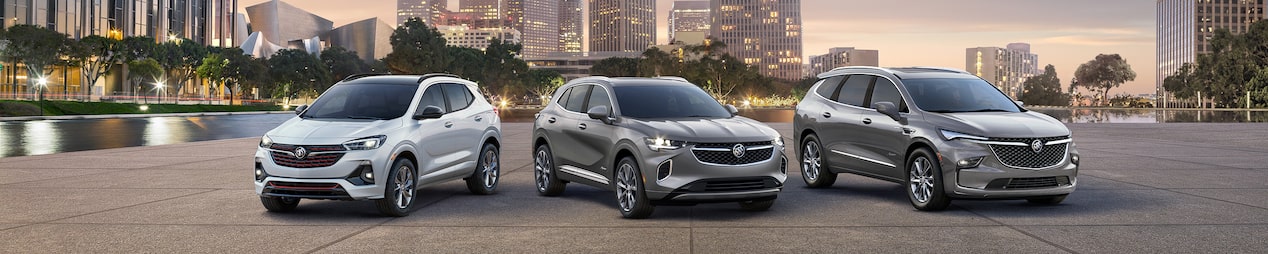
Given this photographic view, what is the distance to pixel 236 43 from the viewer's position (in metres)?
165

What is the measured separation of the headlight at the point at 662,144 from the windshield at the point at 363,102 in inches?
119

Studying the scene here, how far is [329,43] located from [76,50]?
365ft

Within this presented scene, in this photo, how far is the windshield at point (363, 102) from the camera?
11125mm

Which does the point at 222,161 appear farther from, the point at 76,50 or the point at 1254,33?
the point at 1254,33

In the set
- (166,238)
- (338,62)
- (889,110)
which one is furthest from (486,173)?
(338,62)

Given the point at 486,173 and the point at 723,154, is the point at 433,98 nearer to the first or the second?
the point at 486,173

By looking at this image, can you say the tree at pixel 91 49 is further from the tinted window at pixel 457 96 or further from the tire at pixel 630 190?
the tire at pixel 630 190

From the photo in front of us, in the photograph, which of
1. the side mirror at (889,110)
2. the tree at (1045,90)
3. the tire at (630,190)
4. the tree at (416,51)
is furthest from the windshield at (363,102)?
the tree at (1045,90)

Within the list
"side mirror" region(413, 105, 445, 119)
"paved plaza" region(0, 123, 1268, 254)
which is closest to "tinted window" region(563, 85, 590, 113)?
"paved plaza" region(0, 123, 1268, 254)

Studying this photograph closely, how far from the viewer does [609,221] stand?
9.88 m

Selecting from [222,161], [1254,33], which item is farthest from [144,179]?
[1254,33]

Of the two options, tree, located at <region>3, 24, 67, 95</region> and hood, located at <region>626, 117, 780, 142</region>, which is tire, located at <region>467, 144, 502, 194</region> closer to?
hood, located at <region>626, 117, 780, 142</region>

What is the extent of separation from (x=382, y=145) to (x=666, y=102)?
10.5ft

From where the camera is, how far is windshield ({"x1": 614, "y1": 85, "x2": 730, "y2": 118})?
36.0ft
